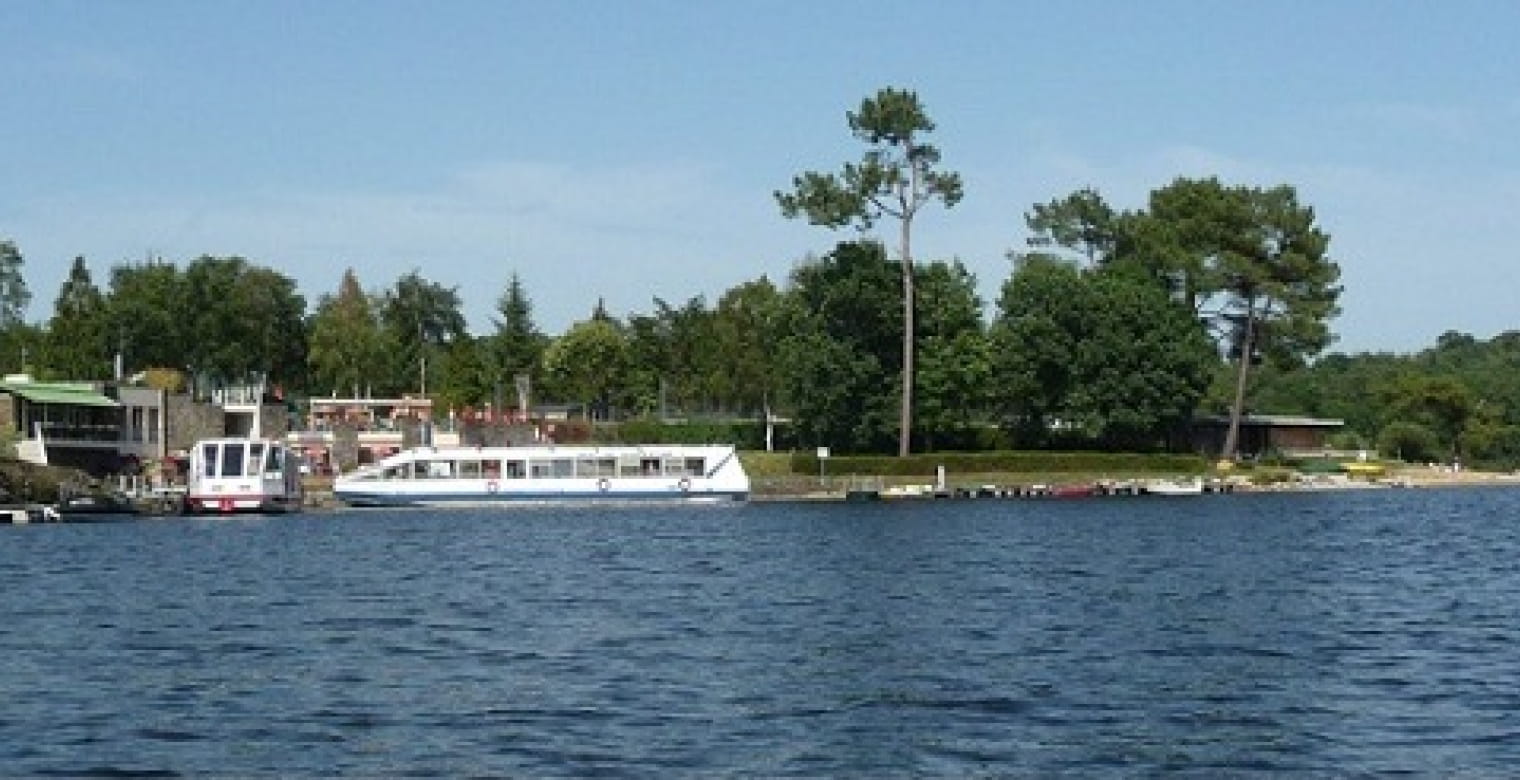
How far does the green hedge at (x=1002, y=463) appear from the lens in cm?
11231

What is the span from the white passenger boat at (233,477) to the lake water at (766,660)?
2664 centimetres

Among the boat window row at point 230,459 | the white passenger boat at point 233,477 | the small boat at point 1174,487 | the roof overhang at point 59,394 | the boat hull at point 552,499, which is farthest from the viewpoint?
the small boat at point 1174,487

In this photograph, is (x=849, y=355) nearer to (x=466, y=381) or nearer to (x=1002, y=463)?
(x=1002, y=463)

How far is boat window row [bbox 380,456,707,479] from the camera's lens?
10335cm

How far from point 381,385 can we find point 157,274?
21.0 meters

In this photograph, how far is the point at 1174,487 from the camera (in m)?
115

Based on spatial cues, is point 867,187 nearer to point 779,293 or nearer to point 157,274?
point 779,293

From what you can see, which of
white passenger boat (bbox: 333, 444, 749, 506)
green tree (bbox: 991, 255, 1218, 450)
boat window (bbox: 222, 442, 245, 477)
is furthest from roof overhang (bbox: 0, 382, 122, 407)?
green tree (bbox: 991, 255, 1218, 450)

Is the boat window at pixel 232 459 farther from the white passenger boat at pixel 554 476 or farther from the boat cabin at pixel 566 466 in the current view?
the boat cabin at pixel 566 466

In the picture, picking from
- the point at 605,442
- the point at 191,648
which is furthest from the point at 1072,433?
the point at 191,648

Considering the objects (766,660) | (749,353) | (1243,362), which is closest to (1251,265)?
(1243,362)

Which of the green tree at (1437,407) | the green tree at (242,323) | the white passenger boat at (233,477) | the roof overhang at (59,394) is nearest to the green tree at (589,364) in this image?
the green tree at (242,323)

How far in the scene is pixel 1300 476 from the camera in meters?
127

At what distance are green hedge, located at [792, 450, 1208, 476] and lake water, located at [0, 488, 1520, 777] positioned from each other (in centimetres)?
4741
